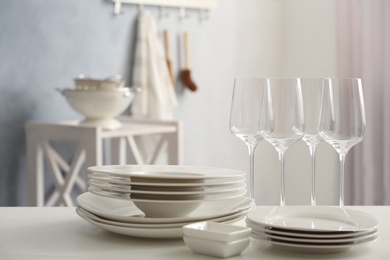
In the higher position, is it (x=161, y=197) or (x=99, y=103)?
(x=99, y=103)

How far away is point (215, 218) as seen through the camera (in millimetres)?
1322

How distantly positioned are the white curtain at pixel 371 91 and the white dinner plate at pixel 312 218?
2.89 metres

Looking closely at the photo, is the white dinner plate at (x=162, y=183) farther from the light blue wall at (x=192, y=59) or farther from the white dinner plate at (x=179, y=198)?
the light blue wall at (x=192, y=59)

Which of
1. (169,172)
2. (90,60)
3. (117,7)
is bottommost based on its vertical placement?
(169,172)

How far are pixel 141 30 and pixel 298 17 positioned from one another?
126 cm

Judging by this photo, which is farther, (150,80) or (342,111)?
(150,80)

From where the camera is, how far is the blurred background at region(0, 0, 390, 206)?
3.50 metres

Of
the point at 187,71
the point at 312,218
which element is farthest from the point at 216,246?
the point at 187,71

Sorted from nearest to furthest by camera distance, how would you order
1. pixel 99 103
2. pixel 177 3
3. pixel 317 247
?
pixel 317 247, pixel 99 103, pixel 177 3

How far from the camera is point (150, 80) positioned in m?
3.84

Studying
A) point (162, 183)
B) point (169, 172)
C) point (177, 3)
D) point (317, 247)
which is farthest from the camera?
point (177, 3)

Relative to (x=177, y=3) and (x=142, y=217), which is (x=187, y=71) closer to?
(x=177, y=3)

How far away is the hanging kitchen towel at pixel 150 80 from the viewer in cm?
378

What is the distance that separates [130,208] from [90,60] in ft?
7.92
